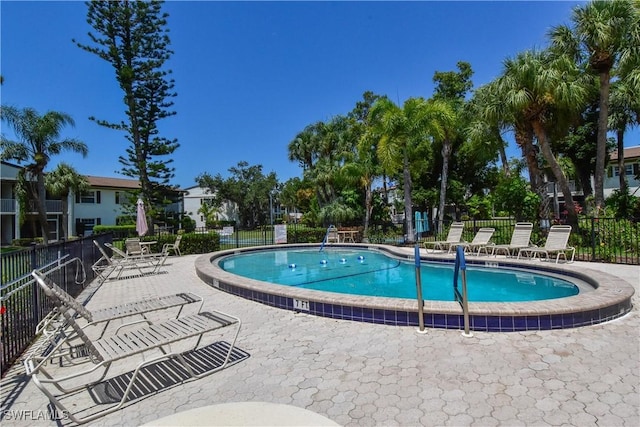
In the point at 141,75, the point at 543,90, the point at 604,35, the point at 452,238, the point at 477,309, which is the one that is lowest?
the point at 477,309

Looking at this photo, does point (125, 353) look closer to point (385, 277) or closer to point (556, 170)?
point (385, 277)

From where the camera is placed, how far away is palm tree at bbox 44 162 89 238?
25.3 metres

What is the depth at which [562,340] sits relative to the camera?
397 cm

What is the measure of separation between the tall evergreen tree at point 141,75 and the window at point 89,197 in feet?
45.8

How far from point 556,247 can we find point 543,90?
6.12 m

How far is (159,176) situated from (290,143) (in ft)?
34.1

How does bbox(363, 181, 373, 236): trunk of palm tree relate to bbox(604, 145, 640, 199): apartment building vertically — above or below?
below

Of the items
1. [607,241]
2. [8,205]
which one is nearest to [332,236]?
[607,241]

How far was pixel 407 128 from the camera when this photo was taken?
53.0 ft

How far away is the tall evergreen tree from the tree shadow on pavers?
1897 centimetres

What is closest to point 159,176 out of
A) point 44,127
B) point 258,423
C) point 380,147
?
point 44,127

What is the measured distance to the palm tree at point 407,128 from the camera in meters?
16.0

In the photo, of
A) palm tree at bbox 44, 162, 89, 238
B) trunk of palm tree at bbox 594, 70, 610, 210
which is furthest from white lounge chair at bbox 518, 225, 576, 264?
palm tree at bbox 44, 162, 89, 238

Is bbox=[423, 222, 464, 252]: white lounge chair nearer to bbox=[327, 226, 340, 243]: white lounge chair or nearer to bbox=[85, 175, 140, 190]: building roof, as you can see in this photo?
bbox=[327, 226, 340, 243]: white lounge chair
